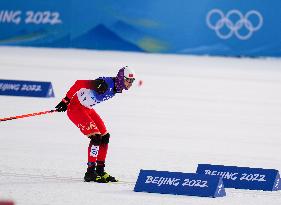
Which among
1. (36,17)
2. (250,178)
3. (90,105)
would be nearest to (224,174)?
(250,178)

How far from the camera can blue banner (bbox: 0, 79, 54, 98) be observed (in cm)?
1817

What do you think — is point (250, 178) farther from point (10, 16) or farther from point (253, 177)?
point (10, 16)

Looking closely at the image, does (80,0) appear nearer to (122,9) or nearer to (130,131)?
(122,9)

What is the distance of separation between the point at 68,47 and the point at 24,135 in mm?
19820

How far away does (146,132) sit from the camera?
45.4 ft

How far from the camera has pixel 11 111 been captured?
50.9ft

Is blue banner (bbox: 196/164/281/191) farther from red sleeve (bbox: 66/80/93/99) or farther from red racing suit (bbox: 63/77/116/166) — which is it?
red sleeve (bbox: 66/80/93/99)

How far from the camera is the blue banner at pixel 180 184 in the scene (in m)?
8.71

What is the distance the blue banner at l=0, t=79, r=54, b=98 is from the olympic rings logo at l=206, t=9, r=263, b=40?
1363cm

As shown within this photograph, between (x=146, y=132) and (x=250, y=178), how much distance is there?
456 centimetres

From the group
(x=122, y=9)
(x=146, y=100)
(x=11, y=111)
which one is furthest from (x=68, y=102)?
(x=122, y=9)

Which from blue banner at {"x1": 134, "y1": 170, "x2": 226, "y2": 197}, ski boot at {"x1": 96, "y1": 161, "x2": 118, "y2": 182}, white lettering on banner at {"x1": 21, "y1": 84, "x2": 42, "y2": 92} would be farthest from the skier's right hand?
white lettering on banner at {"x1": 21, "y1": 84, "x2": 42, "y2": 92}

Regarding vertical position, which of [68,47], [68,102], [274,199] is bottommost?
[274,199]

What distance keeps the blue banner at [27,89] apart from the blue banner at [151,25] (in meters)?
13.3
